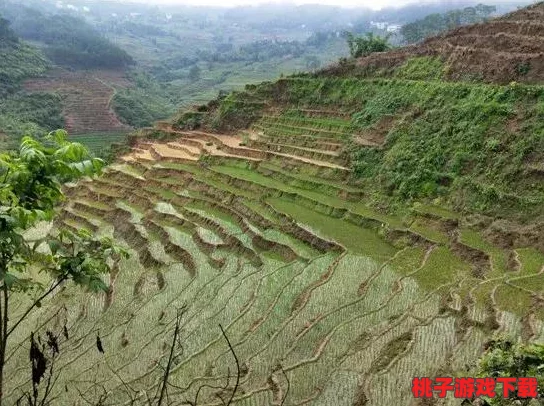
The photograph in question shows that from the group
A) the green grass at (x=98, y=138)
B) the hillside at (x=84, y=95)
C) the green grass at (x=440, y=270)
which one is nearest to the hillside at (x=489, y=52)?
the green grass at (x=440, y=270)

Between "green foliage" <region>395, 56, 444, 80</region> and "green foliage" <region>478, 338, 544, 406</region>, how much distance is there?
17934 millimetres

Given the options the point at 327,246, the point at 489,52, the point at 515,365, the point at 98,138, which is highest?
the point at 489,52

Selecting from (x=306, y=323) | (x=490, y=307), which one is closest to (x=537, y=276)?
(x=490, y=307)

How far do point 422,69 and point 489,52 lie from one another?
2926 mm

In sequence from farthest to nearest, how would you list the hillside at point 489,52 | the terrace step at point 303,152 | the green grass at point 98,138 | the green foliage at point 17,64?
the green foliage at point 17,64, the green grass at point 98,138, the terrace step at point 303,152, the hillside at point 489,52

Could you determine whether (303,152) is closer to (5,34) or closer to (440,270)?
(440,270)

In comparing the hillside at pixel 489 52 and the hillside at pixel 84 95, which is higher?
the hillside at pixel 489 52

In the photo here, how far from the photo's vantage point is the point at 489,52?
68.5ft

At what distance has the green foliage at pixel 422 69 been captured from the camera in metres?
22.4

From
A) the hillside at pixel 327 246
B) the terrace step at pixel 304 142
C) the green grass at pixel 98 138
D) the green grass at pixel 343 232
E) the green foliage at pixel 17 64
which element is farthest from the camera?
the green foliage at pixel 17 64

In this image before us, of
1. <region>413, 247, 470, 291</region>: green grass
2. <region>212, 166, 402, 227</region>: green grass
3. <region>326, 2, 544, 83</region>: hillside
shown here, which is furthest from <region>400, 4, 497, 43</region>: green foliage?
<region>413, 247, 470, 291</region>: green grass

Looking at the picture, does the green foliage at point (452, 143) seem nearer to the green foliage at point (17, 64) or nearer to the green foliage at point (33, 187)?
the green foliage at point (33, 187)

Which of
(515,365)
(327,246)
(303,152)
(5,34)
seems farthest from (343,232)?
(5,34)

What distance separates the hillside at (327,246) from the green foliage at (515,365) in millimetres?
2124
